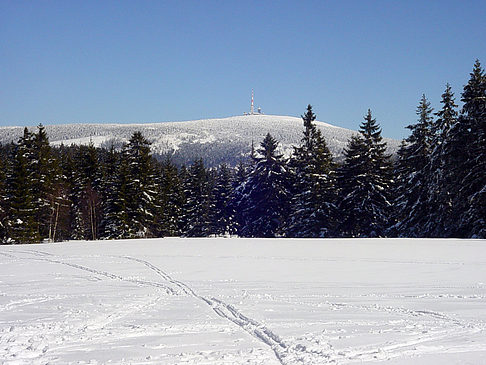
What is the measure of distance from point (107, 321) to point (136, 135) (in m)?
36.9

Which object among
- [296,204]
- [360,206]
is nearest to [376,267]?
[360,206]

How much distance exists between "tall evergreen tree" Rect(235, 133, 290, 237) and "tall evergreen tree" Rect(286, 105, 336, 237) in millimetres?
2030

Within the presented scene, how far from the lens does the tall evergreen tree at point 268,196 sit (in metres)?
45.2

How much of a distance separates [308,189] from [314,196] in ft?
3.64

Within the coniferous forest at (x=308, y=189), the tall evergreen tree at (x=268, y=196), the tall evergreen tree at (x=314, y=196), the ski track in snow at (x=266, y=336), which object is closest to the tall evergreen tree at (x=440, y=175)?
the coniferous forest at (x=308, y=189)

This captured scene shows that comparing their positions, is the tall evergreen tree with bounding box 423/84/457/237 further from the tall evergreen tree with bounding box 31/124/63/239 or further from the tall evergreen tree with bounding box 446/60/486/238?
the tall evergreen tree with bounding box 31/124/63/239

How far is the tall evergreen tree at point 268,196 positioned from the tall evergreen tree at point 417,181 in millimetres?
12304

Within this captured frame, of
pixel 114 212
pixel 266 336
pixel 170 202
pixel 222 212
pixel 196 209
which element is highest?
pixel 170 202

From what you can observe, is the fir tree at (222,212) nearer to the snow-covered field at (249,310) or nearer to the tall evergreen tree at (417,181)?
the tall evergreen tree at (417,181)

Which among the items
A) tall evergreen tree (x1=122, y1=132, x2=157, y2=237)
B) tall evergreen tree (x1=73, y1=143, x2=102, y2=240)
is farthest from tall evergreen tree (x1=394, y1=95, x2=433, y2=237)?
tall evergreen tree (x1=73, y1=143, x2=102, y2=240)

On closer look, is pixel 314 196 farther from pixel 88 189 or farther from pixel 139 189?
pixel 88 189

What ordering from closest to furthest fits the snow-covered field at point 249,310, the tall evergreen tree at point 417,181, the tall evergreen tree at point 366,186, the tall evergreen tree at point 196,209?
the snow-covered field at point 249,310, the tall evergreen tree at point 417,181, the tall evergreen tree at point 366,186, the tall evergreen tree at point 196,209

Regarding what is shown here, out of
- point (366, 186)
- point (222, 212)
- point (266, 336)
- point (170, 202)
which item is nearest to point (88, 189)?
point (170, 202)

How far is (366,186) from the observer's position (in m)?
37.5
